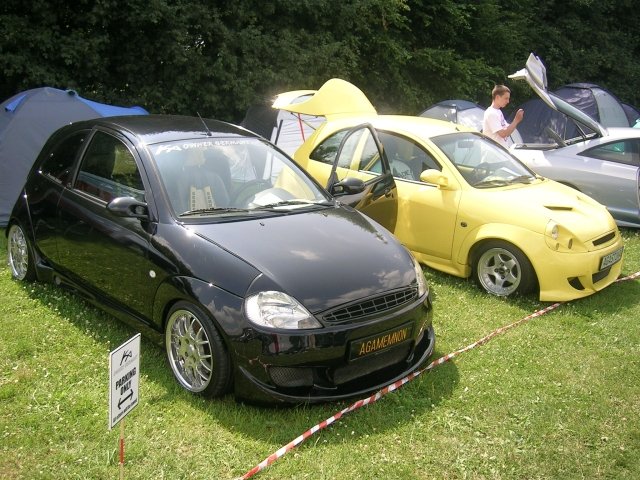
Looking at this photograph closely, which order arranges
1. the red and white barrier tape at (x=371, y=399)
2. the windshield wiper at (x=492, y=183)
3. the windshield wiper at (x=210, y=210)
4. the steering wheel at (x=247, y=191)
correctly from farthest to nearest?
the windshield wiper at (x=492, y=183) < the steering wheel at (x=247, y=191) < the windshield wiper at (x=210, y=210) < the red and white barrier tape at (x=371, y=399)

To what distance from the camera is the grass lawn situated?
11.0 ft

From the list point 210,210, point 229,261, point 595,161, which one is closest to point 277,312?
point 229,261

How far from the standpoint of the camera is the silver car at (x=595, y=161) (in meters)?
8.02

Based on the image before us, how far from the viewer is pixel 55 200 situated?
203 inches

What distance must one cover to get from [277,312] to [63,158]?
283 cm

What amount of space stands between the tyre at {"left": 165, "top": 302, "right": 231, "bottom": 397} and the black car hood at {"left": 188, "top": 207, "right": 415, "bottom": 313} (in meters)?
0.47

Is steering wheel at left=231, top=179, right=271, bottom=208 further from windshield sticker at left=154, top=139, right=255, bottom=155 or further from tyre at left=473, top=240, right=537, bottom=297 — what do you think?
tyre at left=473, top=240, right=537, bottom=297

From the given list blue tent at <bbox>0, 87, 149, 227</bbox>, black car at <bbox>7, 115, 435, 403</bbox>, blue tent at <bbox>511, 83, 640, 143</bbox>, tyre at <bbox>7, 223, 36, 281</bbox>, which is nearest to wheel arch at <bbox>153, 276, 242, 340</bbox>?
black car at <bbox>7, 115, 435, 403</bbox>

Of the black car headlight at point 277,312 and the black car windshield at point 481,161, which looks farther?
the black car windshield at point 481,161

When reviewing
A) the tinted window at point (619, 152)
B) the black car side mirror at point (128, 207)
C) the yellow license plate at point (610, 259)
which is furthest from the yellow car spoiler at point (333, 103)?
the black car side mirror at point (128, 207)

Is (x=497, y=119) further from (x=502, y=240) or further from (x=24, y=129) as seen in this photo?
(x=24, y=129)

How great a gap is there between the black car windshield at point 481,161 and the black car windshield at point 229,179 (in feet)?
6.53

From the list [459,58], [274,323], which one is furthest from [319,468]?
[459,58]

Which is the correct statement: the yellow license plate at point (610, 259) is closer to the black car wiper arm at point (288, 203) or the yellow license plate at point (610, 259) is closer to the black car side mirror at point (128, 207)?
the black car wiper arm at point (288, 203)
